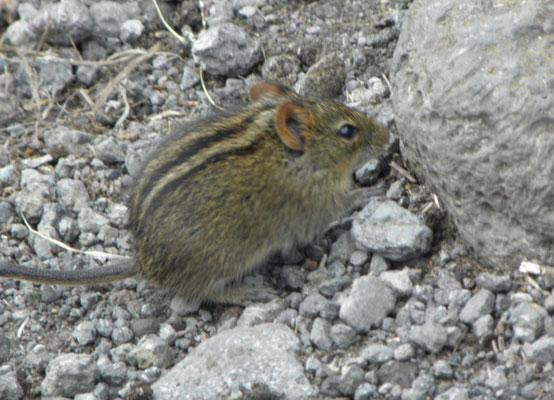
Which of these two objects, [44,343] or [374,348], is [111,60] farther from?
[374,348]

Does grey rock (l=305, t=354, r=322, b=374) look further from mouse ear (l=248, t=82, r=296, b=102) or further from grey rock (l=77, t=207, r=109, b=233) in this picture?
grey rock (l=77, t=207, r=109, b=233)

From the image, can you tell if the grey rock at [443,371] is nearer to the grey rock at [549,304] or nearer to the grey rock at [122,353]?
the grey rock at [549,304]

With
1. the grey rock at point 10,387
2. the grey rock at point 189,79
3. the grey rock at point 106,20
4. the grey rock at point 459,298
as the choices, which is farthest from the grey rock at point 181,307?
the grey rock at point 106,20

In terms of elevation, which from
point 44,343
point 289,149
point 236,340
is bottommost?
point 44,343

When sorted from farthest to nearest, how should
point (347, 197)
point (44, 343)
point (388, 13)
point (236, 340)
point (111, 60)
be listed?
point (111, 60) < point (388, 13) < point (347, 197) < point (44, 343) < point (236, 340)

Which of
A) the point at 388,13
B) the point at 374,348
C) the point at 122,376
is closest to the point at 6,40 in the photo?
the point at 388,13

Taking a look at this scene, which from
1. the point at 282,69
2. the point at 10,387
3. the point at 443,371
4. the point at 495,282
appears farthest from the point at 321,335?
the point at 282,69
